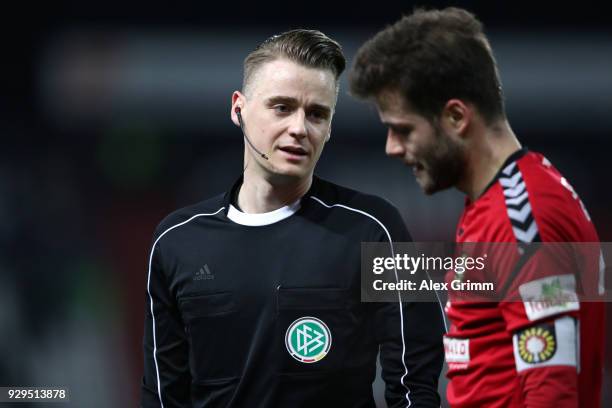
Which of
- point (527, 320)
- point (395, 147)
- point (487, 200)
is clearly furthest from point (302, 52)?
point (527, 320)

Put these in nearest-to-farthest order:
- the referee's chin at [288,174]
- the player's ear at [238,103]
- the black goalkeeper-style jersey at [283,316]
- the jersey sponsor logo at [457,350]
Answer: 1. the jersey sponsor logo at [457,350]
2. the black goalkeeper-style jersey at [283,316]
3. the referee's chin at [288,174]
4. the player's ear at [238,103]

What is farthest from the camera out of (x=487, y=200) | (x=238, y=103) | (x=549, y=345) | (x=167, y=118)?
(x=167, y=118)

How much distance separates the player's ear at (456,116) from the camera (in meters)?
1.90

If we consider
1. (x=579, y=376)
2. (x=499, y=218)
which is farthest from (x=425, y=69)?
(x=579, y=376)

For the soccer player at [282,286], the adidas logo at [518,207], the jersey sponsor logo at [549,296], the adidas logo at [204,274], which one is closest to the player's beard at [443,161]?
the adidas logo at [518,207]

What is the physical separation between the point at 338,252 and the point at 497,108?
31.3 inches

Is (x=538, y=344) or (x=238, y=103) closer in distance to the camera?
(x=538, y=344)

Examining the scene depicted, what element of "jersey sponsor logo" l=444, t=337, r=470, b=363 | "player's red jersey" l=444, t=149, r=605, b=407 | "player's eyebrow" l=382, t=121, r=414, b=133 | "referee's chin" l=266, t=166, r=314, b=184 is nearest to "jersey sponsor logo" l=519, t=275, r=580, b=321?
"player's red jersey" l=444, t=149, r=605, b=407

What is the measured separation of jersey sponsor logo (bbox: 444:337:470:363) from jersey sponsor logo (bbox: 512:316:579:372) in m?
0.18

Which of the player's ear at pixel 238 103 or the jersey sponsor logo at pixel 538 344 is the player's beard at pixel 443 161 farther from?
the player's ear at pixel 238 103

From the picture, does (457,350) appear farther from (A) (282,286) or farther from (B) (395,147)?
(A) (282,286)

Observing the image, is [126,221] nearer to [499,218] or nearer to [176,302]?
[176,302]

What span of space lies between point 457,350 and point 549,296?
0.29 meters

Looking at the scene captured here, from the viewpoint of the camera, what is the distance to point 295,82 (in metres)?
2.61
